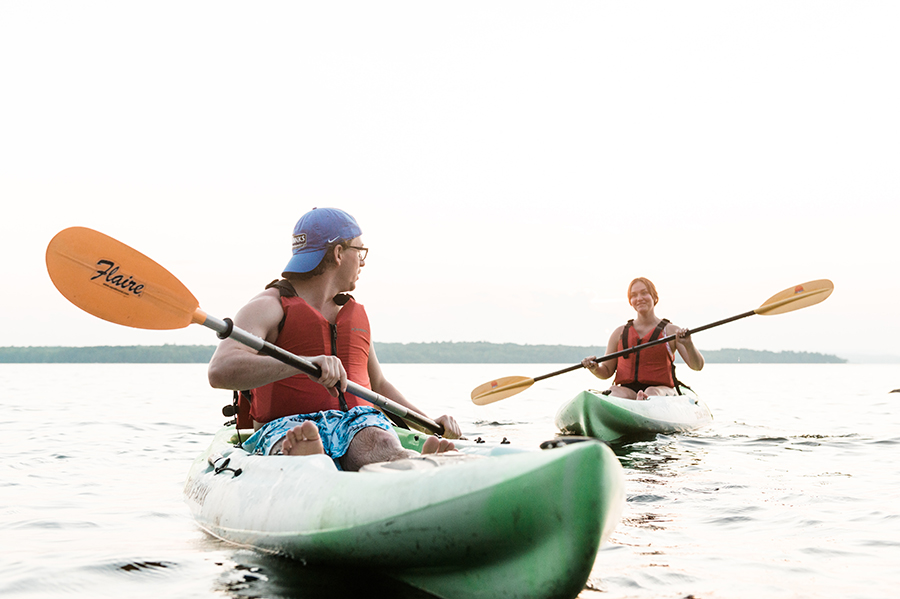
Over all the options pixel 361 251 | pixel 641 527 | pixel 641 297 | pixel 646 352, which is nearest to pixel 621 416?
pixel 646 352

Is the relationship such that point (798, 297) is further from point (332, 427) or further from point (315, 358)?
point (315, 358)

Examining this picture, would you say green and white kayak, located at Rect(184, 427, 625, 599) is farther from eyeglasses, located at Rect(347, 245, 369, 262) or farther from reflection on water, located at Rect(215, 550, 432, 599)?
eyeglasses, located at Rect(347, 245, 369, 262)

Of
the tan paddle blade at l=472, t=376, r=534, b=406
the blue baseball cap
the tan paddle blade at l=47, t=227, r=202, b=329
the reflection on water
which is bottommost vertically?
the reflection on water

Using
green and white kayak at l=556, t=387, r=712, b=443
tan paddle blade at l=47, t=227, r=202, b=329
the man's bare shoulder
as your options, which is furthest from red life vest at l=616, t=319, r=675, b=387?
tan paddle blade at l=47, t=227, r=202, b=329

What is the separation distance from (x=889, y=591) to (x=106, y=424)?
10.6m

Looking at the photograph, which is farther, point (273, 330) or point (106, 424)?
point (106, 424)

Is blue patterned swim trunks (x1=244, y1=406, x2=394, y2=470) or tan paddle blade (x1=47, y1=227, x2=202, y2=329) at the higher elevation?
tan paddle blade (x1=47, y1=227, x2=202, y2=329)

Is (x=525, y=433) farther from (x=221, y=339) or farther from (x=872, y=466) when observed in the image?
(x=221, y=339)

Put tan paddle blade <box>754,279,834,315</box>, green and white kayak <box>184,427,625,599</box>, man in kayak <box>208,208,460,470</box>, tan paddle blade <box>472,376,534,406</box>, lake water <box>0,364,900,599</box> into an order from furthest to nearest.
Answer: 1. tan paddle blade <box>754,279,834,315</box>
2. tan paddle blade <box>472,376,534,406</box>
3. man in kayak <box>208,208,460,470</box>
4. lake water <box>0,364,900,599</box>
5. green and white kayak <box>184,427,625,599</box>

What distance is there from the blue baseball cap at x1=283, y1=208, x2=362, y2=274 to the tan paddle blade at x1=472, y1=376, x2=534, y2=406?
4.17 meters

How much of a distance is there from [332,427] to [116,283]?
50.2 inches

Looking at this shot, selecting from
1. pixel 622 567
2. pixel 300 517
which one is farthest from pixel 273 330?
pixel 622 567

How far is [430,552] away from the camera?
2.24 meters

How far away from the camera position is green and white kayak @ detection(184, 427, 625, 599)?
200 centimetres
